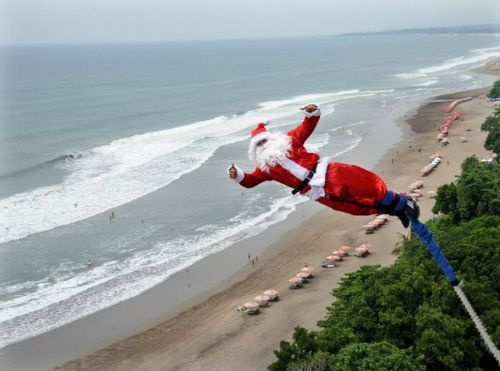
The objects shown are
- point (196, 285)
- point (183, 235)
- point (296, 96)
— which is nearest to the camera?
point (196, 285)

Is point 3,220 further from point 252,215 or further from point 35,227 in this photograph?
point 252,215

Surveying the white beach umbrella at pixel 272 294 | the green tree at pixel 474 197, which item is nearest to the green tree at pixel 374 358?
the green tree at pixel 474 197

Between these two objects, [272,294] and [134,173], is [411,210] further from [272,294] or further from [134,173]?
[134,173]

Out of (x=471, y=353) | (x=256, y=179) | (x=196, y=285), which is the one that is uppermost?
(x=256, y=179)

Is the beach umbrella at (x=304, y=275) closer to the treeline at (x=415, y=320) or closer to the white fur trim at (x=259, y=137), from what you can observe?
the treeline at (x=415, y=320)

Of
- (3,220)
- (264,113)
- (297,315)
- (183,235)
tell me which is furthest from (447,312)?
(264,113)

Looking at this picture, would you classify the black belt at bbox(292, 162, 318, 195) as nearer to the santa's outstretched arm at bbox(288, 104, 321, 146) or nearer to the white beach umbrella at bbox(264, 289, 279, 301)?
the santa's outstretched arm at bbox(288, 104, 321, 146)

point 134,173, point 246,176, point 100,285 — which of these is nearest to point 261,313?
point 100,285
